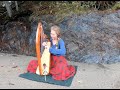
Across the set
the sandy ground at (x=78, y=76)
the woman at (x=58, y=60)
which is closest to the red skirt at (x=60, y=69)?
the woman at (x=58, y=60)

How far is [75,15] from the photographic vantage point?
6.85 meters

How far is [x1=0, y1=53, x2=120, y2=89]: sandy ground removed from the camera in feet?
17.4

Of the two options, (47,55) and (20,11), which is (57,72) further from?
(20,11)

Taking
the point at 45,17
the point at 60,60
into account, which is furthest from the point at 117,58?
the point at 45,17

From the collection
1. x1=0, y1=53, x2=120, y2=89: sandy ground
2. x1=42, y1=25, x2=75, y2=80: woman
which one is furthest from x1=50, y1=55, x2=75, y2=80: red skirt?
x1=0, y1=53, x2=120, y2=89: sandy ground

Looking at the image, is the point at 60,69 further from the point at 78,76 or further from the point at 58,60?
the point at 78,76

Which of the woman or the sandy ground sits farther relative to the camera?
the woman

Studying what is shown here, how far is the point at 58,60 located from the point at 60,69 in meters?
0.22

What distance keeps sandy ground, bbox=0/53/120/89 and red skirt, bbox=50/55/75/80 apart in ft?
0.46

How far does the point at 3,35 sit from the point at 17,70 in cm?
149

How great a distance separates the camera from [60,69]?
5602 mm

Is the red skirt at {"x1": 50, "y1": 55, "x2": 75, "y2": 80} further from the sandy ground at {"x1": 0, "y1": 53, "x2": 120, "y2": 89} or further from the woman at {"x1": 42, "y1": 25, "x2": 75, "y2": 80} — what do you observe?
the sandy ground at {"x1": 0, "y1": 53, "x2": 120, "y2": 89}

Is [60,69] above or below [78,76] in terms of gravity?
above

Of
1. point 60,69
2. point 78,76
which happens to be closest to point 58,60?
point 60,69
